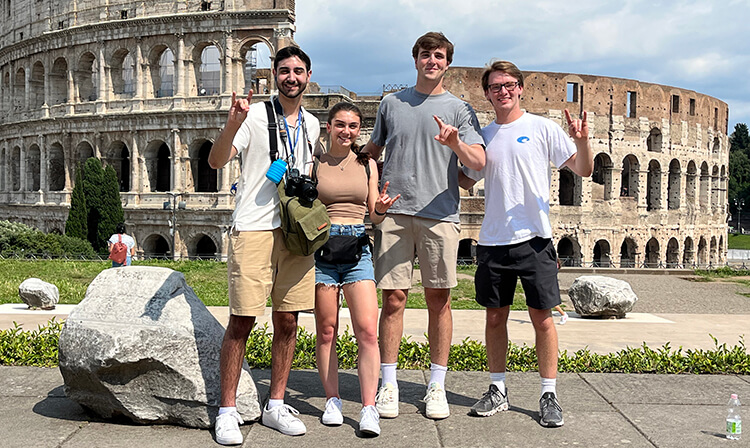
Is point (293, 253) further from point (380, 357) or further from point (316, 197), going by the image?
point (380, 357)

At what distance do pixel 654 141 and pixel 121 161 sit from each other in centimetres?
2753

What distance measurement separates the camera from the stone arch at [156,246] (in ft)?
104

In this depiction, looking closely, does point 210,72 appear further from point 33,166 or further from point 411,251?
point 411,251

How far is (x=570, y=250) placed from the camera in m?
35.8

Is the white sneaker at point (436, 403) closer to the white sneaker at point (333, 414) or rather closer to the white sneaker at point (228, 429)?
the white sneaker at point (333, 414)

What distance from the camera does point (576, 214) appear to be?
34.6m

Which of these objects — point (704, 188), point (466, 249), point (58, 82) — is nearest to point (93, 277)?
point (466, 249)

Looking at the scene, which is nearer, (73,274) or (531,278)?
(531,278)

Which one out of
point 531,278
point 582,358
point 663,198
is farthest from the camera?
point 663,198

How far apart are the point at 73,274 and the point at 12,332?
10.8 meters

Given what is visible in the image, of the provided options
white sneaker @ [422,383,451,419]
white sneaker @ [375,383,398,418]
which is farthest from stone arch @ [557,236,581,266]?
white sneaker @ [375,383,398,418]

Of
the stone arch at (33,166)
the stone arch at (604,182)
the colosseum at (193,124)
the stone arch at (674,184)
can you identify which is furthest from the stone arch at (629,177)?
the stone arch at (33,166)

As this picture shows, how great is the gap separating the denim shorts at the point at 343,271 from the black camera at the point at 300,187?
365 mm

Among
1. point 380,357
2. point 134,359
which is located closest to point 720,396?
point 380,357
